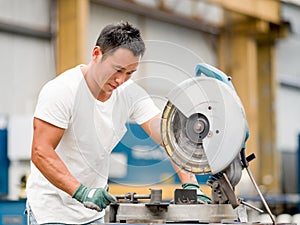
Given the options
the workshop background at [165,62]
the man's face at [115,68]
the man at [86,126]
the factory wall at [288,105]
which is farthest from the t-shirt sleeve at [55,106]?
the factory wall at [288,105]

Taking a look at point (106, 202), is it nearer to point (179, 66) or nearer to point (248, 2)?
point (179, 66)

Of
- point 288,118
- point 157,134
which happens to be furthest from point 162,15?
point 157,134

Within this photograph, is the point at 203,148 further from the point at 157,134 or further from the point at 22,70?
the point at 22,70

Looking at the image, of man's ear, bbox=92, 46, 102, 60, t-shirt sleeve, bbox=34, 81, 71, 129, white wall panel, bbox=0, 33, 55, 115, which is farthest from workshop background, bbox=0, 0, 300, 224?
t-shirt sleeve, bbox=34, 81, 71, 129

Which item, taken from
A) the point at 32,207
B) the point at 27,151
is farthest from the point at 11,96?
A: the point at 32,207

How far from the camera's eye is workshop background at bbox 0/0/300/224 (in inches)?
98.4

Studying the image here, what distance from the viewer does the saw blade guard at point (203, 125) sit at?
2.19 m

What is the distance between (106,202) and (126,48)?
0.46 metres

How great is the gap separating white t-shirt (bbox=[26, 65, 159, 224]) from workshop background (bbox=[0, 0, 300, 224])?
74 millimetres

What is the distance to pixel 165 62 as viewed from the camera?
2.28 m

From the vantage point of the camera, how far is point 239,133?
7.18 ft

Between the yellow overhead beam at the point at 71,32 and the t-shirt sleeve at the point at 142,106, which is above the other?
the yellow overhead beam at the point at 71,32

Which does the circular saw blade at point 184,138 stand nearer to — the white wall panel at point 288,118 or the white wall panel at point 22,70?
the white wall panel at point 22,70

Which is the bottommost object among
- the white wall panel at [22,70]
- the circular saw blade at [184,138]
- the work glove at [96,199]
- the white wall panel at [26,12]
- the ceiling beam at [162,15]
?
the work glove at [96,199]
